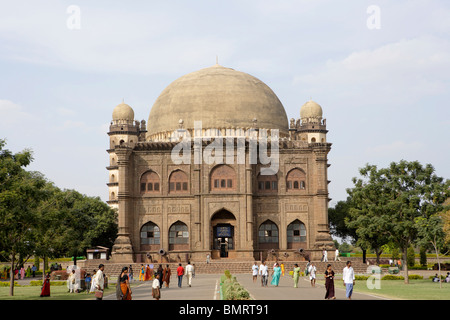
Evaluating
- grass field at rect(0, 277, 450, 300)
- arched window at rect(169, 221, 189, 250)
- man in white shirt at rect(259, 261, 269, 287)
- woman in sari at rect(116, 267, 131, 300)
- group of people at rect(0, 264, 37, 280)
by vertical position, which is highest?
arched window at rect(169, 221, 189, 250)

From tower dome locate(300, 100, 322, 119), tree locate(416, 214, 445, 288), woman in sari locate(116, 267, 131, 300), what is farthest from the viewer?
tower dome locate(300, 100, 322, 119)

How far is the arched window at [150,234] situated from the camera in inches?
2260

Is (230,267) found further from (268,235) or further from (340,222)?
(340,222)

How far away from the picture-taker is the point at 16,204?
92.5ft

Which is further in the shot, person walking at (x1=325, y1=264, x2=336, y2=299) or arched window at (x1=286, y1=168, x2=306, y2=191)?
arched window at (x1=286, y1=168, x2=306, y2=191)

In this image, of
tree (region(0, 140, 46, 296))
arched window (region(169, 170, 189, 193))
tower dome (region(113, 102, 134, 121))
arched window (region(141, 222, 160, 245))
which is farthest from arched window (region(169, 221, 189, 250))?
tree (region(0, 140, 46, 296))

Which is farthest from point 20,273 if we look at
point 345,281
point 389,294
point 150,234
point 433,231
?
point 345,281

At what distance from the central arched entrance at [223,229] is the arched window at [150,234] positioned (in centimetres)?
502

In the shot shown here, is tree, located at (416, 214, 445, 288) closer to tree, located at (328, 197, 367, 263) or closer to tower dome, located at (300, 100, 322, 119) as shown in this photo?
tree, located at (328, 197, 367, 263)

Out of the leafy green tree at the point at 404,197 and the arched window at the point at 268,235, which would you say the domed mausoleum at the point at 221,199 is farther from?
the leafy green tree at the point at 404,197

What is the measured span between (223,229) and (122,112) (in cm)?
2791

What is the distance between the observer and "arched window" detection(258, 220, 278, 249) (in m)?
57.4

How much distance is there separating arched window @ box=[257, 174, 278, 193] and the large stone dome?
7408 millimetres
